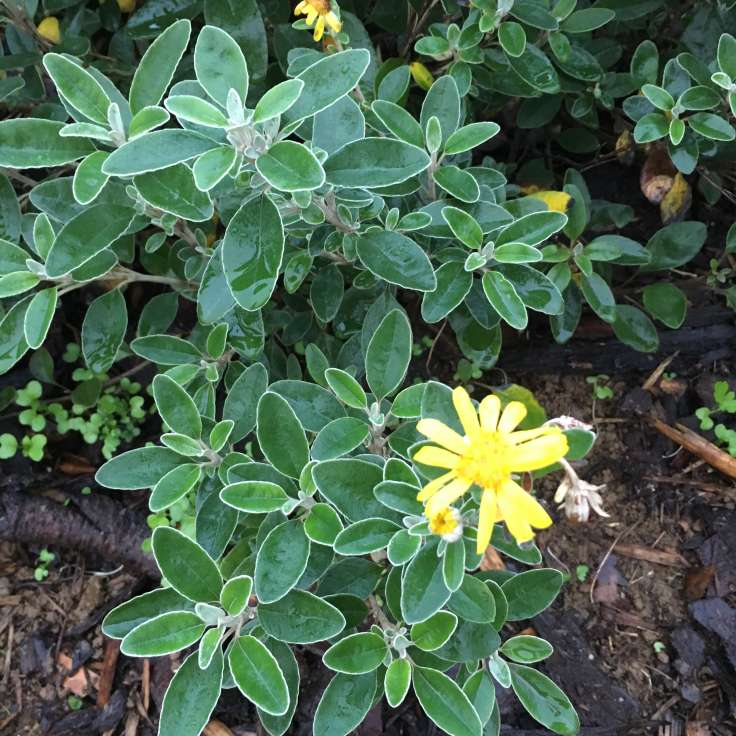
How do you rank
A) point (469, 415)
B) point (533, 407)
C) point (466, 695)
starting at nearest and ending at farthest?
point (469, 415) < point (466, 695) < point (533, 407)

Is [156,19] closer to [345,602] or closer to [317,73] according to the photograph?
[317,73]

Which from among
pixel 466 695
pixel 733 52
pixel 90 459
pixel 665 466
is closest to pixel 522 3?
pixel 733 52

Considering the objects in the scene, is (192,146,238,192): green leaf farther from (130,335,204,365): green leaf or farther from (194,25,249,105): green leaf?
(130,335,204,365): green leaf

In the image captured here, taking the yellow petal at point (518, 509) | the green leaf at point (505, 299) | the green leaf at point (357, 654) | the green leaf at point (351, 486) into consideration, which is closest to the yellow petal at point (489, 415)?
the yellow petal at point (518, 509)

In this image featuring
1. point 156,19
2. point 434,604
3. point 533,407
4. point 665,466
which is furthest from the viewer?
point 665,466

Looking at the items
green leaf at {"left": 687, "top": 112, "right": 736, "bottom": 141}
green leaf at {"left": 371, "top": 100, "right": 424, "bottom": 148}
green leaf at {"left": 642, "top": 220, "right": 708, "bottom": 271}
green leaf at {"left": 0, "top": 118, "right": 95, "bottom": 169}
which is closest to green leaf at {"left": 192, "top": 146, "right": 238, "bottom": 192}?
green leaf at {"left": 0, "top": 118, "right": 95, "bottom": 169}

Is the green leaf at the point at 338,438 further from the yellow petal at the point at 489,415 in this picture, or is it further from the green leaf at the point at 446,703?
the green leaf at the point at 446,703
